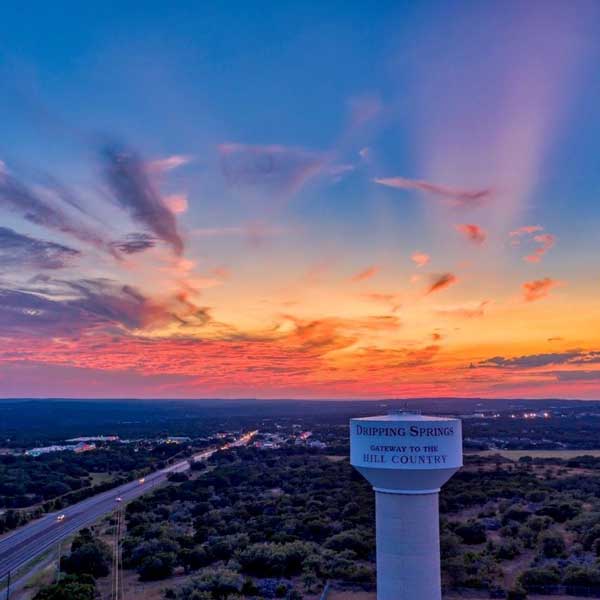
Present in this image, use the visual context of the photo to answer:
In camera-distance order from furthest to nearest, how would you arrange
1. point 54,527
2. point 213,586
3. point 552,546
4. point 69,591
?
point 54,527 → point 552,546 → point 213,586 → point 69,591

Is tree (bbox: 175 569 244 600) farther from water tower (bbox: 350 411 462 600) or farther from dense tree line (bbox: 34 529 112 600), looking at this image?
water tower (bbox: 350 411 462 600)

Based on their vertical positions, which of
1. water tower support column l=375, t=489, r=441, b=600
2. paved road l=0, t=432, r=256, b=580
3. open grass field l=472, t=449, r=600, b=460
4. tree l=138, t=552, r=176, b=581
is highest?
water tower support column l=375, t=489, r=441, b=600

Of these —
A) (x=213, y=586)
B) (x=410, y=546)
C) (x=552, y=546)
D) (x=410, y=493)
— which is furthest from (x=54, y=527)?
(x=410, y=493)

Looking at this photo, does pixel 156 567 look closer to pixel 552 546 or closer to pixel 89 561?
pixel 89 561

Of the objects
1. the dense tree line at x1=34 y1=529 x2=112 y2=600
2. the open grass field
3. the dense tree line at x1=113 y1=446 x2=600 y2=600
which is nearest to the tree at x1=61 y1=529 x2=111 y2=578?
the dense tree line at x1=34 y1=529 x2=112 y2=600

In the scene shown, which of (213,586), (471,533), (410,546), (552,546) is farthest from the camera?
(471,533)
